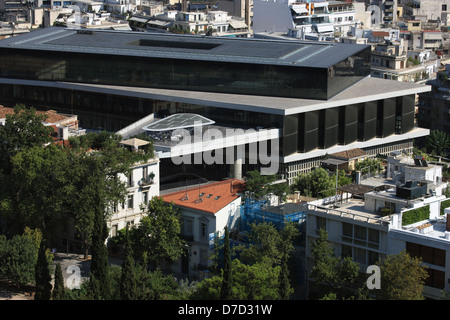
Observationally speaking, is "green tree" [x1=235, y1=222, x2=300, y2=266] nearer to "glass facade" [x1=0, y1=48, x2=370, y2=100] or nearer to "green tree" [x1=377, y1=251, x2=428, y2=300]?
"green tree" [x1=377, y1=251, x2=428, y2=300]

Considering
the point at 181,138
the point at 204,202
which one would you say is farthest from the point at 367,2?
the point at 204,202

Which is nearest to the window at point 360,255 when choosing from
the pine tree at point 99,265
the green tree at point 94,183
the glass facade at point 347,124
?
the pine tree at point 99,265

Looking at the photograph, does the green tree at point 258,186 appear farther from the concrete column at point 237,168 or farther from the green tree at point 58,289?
the green tree at point 58,289

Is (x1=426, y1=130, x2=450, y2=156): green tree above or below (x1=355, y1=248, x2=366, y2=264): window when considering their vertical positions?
below

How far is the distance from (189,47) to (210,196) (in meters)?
31.2

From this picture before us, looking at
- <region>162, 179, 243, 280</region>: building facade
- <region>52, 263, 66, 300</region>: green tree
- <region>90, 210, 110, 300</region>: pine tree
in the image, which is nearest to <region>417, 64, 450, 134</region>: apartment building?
<region>162, 179, 243, 280</region>: building facade

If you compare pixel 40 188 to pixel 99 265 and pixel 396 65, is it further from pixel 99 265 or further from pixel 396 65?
pixel 396 65

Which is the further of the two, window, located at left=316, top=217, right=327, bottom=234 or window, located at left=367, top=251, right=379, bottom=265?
window, located at left=316, top=217, right=327, bottom=234

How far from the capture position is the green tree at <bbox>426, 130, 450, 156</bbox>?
93000 millimetres

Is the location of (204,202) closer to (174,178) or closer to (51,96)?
(174,178)

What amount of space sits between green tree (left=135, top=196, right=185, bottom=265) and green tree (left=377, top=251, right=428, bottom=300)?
578 inches

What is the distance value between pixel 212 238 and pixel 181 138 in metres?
16.8

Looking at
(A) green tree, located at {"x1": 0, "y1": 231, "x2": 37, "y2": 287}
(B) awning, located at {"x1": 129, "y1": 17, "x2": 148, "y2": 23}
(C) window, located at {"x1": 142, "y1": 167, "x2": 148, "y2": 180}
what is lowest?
(A) green tree, located at {"x1": 0, "y1": 231, "x2": 37, "y2": 287}

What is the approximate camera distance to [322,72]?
265ft
